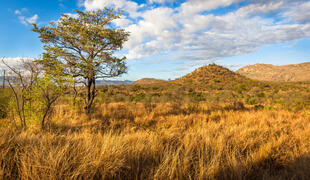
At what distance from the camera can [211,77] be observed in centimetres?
4359

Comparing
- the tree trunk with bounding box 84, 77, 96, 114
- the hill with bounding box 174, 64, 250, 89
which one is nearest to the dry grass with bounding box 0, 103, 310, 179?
the tree trunk with bounding box 84, 77, 96, 114

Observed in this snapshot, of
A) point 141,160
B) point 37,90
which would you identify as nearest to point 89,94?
point 37,90

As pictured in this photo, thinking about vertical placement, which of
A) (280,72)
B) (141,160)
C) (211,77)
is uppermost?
(280,72)

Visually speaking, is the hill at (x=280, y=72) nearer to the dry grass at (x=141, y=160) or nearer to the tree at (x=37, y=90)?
the dry grass at (x=141, y=160)

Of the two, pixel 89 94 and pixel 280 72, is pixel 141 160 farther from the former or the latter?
pixel 280 72

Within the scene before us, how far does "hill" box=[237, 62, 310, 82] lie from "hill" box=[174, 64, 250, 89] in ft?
247

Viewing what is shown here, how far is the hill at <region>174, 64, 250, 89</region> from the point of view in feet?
131

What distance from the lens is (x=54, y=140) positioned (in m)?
2.98

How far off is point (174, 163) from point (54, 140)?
2390mm

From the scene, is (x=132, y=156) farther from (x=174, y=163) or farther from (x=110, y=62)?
(x=110, y=62)

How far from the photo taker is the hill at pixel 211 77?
39969mm

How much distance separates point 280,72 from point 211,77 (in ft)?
314

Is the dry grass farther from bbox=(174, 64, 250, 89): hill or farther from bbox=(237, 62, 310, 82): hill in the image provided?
bbox=(237, 62, 310, 82): hill

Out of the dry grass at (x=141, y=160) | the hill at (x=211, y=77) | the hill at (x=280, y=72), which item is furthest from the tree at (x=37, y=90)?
the hill at (x=280, y=72)
